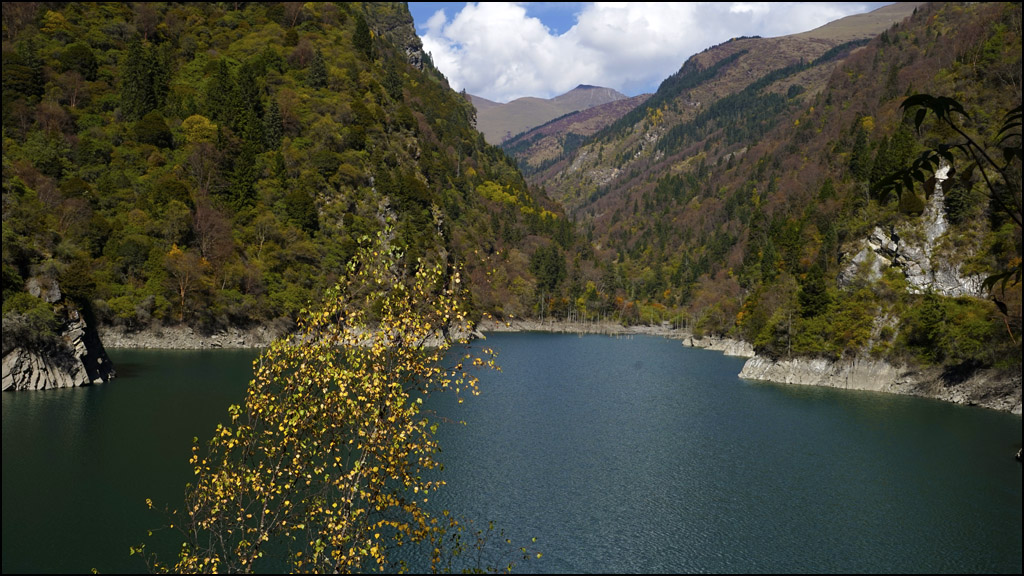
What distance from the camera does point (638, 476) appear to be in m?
38.2

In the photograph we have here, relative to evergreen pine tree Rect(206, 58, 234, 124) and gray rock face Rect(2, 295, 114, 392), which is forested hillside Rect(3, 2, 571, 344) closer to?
evergreen pine tree Rect(206, 58, 234, 124)

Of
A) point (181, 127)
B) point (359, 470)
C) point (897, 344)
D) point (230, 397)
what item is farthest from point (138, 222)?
point (897, 344)

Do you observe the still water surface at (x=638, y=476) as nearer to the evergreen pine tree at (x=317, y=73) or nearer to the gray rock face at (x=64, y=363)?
the gray rock face at (x=64, y=363)

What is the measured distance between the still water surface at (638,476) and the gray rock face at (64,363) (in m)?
2.01

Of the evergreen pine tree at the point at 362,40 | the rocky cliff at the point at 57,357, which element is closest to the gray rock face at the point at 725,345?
the rocky cliff at the point at 57,357

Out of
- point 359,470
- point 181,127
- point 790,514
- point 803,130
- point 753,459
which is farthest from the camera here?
point 803,130

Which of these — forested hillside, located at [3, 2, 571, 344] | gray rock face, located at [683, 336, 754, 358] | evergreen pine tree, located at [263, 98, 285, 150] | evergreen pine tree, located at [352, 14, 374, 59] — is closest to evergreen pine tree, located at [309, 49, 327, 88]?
forested hillside, located at [3, 2, 571, 344]

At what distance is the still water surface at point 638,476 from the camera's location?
2686 cm

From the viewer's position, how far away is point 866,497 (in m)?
35.0

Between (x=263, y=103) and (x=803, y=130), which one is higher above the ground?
(x=803, y=130)

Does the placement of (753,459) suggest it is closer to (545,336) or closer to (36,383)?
(36,383)

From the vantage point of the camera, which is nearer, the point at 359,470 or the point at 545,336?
the point at 359,470

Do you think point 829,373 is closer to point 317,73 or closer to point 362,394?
point 362,394

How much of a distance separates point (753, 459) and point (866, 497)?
793 centimetres
